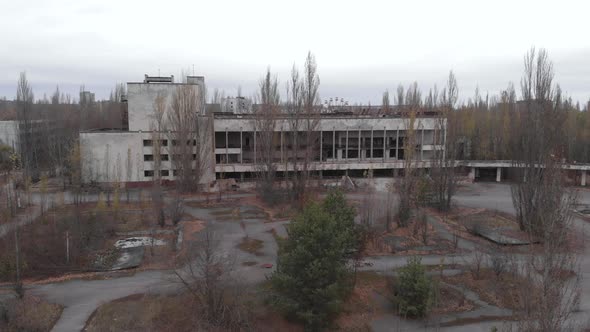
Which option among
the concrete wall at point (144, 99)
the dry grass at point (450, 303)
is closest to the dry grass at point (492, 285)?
the dry grass at point (450, 303)

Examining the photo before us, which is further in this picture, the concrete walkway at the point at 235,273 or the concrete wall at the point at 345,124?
the concrete wall at the point at 345,124

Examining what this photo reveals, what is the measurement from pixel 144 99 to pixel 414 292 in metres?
30.7

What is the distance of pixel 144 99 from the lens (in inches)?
1448

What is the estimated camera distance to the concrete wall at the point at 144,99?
120ft

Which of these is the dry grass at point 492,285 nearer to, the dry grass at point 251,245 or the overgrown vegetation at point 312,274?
the overgrown vegetation at point 312,274

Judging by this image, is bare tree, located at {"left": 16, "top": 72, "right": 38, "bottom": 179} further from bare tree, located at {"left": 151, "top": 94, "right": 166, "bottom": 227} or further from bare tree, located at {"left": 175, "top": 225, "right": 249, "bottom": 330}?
bare tree, located at {"left": 175, "top": 225, "right": 249, "bottom": 330}

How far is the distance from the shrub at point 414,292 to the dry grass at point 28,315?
36.5ft

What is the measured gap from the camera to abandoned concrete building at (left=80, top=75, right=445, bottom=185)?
35.5 m

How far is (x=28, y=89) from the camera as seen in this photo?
1591 inches

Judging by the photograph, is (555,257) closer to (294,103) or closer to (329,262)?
(329,262)

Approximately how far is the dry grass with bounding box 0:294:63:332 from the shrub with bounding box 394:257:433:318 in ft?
36.5

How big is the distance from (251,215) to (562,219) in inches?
832

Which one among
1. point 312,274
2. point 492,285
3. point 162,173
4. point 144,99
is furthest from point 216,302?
point 144,99

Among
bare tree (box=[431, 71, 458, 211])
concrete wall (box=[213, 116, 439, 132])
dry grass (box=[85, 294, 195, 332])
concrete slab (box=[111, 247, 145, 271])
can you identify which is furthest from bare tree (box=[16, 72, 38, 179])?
bare tree (box=[431, 71, 458, 211])
